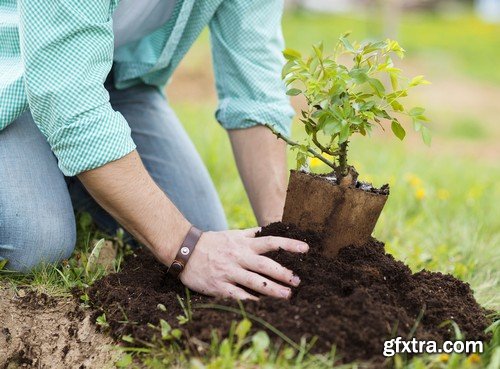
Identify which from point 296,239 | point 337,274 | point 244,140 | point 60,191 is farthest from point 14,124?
point 337,274

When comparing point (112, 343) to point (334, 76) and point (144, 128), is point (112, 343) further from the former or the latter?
point (144, 128)

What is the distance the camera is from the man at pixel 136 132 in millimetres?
2064

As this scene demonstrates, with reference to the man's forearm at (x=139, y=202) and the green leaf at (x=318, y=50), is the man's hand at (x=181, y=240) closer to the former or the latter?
the man's forearm at (x=139, y=202)

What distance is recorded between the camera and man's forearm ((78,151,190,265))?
211cm

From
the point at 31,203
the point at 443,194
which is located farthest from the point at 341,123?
the point at 443,194

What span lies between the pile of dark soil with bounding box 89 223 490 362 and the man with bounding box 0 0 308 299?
0.08 m

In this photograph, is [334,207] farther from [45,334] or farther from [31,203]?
[31,203]

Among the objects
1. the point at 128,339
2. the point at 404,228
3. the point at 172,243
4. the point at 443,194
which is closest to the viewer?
the point at 128,339

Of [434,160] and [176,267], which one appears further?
[434,160]

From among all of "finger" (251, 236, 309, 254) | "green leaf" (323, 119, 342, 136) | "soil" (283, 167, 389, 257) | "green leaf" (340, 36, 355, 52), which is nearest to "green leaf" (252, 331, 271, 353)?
"finger" (251, 236, 309, 254)

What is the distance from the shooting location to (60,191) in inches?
101

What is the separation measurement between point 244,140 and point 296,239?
79 centimetres

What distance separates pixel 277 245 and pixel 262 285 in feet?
0.47

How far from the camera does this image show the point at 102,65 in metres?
2.17
